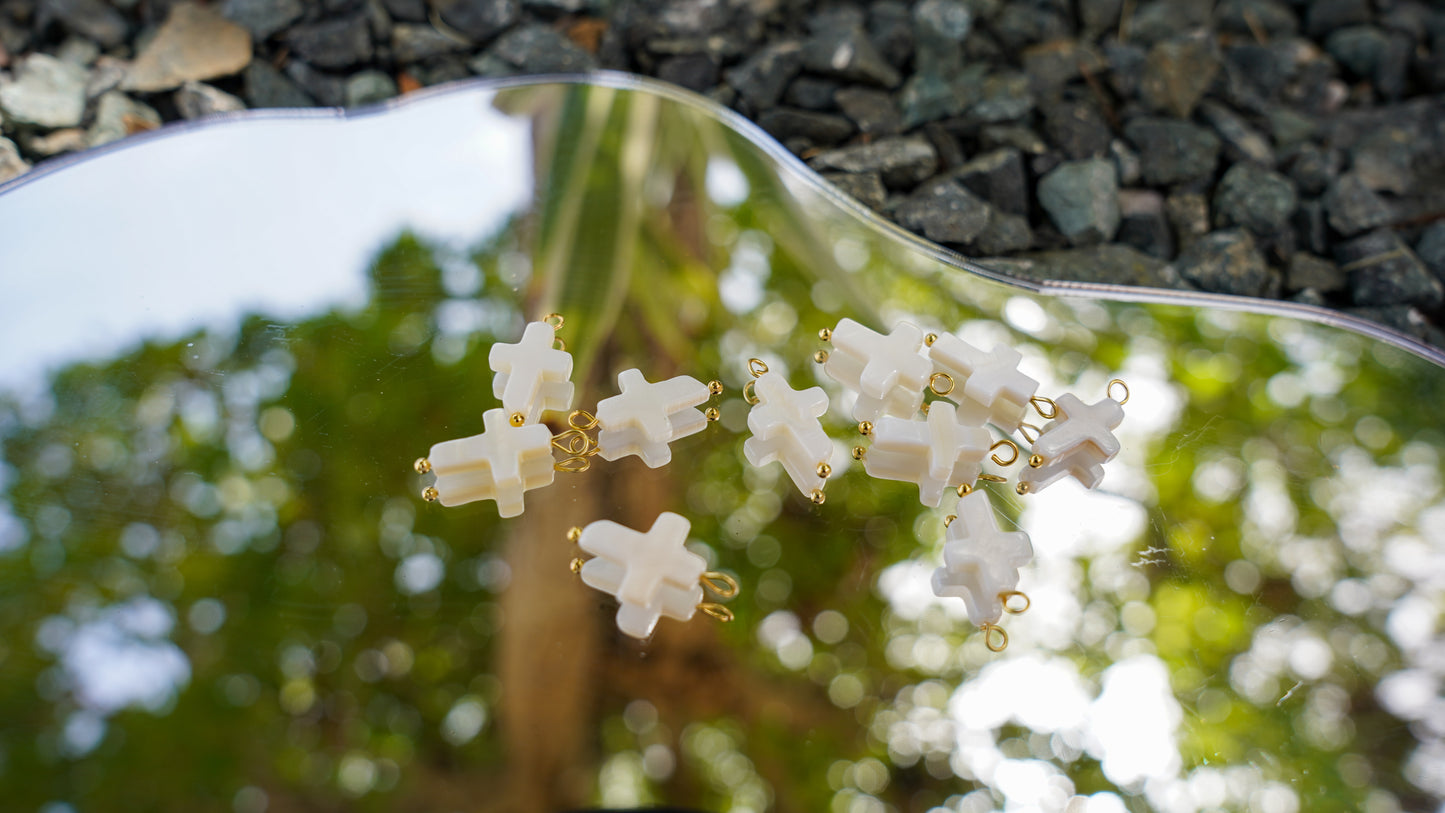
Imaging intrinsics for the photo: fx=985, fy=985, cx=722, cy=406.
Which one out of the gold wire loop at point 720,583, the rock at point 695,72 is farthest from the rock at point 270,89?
the gold wire loop at point 720,583

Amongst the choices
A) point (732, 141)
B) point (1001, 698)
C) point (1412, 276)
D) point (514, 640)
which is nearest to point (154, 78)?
point (732, 141)

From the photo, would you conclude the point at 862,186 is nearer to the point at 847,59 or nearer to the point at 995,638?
the point at 847,59

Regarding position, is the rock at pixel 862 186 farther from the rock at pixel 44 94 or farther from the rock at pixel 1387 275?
the rock at pixel 44 94

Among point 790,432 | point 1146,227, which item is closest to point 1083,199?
point 1146,227

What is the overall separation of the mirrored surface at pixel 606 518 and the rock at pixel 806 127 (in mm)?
230

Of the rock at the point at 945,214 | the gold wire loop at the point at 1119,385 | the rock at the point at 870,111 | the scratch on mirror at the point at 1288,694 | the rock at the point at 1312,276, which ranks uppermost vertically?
the rock at the point at 870,111

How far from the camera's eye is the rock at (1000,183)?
4.72 ft

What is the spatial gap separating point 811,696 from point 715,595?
0.13m

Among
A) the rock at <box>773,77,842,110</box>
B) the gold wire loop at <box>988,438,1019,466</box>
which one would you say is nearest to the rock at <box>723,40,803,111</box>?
the rock at <box>773,77,842,110</box>

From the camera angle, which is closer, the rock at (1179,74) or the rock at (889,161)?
the rock at (889,161)

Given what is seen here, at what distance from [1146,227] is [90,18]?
164 cm

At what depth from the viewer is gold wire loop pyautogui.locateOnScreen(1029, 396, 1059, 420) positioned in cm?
105

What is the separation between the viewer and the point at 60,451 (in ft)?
3.24

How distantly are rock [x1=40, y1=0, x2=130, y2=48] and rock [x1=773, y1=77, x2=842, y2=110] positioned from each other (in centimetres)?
104
